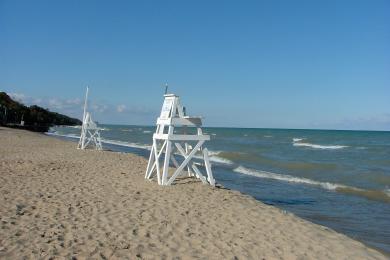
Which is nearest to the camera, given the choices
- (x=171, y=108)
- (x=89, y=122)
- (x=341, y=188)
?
(x=171, y=108)

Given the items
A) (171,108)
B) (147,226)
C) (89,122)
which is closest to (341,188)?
(171,108)

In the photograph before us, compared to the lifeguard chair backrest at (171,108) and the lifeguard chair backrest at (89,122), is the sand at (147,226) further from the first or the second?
the lifeguard chair backrest at (89,122)

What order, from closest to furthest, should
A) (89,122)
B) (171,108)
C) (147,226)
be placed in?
(147,226)
(171,108)
(89,122)

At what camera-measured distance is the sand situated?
562 centimetres

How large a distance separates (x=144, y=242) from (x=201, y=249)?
0.83 meters

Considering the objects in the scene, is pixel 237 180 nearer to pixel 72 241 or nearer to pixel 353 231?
pixel 353 231

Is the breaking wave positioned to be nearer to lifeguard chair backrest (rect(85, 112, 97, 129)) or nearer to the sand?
the sand

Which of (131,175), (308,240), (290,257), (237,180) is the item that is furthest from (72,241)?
(237,180)

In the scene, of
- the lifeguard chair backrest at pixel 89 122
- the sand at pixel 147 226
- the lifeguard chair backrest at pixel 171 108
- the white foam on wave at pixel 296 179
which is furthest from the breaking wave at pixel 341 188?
the lifeguard chair backrest at pixel 89 122

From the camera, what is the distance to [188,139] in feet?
35.6

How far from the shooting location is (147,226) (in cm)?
683

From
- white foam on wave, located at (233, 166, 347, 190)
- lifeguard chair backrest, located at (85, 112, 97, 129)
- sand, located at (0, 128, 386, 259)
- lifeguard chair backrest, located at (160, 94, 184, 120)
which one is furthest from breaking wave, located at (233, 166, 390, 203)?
lifeguard chair backrest, located at (85, 112, 97, 129)

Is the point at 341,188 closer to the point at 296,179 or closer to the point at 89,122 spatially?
the point at 296,179

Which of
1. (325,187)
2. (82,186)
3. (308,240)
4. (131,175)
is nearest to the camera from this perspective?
(308,240)
